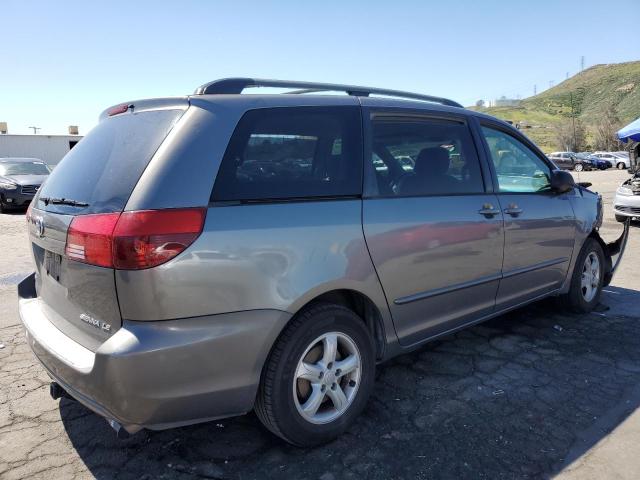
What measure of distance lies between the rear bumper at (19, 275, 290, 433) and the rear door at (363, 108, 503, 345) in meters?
0.84

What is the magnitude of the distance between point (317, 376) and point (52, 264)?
1487 mm

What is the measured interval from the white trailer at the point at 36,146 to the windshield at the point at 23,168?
19609mm

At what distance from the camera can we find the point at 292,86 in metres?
2.94

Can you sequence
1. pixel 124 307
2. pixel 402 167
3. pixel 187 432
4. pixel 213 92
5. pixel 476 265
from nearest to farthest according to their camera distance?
pixel 124 307, pixel 213 92, pixel 187 432, pixel 402 167, pixel 476 265

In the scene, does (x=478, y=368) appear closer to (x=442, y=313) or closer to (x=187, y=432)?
(x=442, y=313)

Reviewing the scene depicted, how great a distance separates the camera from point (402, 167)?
10.5ft

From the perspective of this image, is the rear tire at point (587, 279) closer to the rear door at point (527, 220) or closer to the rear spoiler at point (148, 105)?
the rear door at point (527, 220)

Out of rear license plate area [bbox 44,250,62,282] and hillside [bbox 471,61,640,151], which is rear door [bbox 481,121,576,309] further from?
hillside [bbox 471,61,640,151]

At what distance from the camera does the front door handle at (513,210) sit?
3.69m

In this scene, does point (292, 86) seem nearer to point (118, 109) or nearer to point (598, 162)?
point (118, 109)

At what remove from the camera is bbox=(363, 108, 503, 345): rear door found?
2.88 meters

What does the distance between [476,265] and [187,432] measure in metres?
2.10

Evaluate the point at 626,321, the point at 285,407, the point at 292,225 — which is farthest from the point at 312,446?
the point at 626,321

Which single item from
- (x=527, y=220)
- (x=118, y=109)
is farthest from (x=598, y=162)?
(x=118, y=109)
